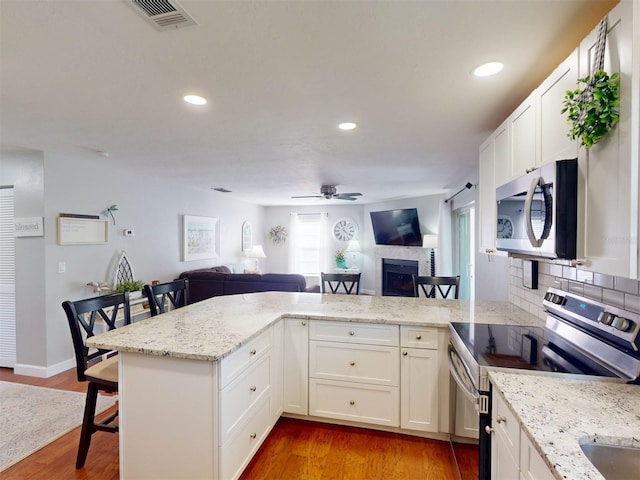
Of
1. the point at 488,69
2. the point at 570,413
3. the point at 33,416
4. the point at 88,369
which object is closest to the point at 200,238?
the point at 33,416

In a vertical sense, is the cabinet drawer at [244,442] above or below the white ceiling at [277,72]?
below

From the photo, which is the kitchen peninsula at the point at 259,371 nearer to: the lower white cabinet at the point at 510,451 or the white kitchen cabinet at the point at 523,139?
the lower white cabinet at the point at 510,451

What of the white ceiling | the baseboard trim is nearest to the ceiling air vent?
the white ceiling

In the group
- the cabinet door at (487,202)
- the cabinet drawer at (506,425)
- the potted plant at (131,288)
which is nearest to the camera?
the cabinet drawer at (506,425)

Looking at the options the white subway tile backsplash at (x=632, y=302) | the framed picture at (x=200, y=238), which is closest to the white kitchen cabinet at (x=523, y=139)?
the white subway tile backsplash at (x=632, y=302)

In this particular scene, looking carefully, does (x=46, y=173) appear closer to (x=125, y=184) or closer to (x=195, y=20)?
(x=125, y=184)

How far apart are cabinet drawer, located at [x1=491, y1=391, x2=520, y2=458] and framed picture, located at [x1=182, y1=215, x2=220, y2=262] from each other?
515cm

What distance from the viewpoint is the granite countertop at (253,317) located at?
1667mm

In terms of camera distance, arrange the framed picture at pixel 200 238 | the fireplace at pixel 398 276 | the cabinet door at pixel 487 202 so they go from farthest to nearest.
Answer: the fireplace at pixel 398 276, the framed picture at pixel 200 238, the cabinet door at pixel 487 202

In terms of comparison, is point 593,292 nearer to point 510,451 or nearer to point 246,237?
point 510,451

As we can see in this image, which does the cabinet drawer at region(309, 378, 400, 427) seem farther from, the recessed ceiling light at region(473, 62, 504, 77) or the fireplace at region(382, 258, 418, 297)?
the fireplace at region(382, 258, 418, 297)

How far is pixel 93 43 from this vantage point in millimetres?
1477

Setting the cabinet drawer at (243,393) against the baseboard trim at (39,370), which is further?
the baseboard trim at (39,370)

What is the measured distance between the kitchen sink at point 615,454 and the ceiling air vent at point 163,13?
79.8 inches
